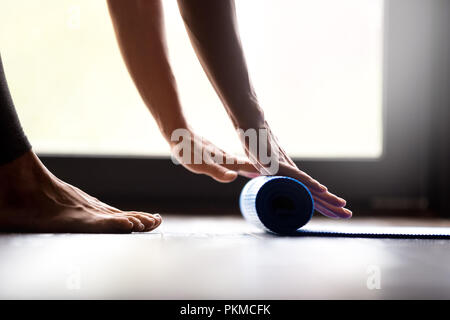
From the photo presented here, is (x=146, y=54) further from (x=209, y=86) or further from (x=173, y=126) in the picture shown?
(x=209, y=86)

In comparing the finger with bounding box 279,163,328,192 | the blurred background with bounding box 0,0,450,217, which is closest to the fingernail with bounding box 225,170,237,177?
the finger with bounding box 279,163,328,192

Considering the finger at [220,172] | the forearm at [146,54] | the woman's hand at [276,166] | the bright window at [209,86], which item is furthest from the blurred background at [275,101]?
the woman's hand at [276,166]

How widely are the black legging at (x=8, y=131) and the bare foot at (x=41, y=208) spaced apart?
0.06ft

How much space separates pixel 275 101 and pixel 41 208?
4.52 ft

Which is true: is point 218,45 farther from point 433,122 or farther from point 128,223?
point 433,122

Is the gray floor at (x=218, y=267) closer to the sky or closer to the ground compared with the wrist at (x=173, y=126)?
closer to the ground

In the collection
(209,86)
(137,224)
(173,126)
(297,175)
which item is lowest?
(137,224)

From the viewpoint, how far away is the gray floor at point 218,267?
624 mm

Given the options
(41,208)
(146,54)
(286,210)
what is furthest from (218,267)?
(146,54)

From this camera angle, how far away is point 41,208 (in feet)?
3.62

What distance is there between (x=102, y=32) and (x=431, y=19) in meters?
1.45

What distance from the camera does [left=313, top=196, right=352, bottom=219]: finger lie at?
3.76 feet

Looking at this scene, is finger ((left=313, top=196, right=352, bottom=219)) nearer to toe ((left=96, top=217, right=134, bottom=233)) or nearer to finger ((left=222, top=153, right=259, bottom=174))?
finger ((left=222, top=153, right=259, bottom=174))

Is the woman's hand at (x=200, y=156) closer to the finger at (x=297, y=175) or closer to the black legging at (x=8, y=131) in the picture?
the finger at (x=297, y=175)
